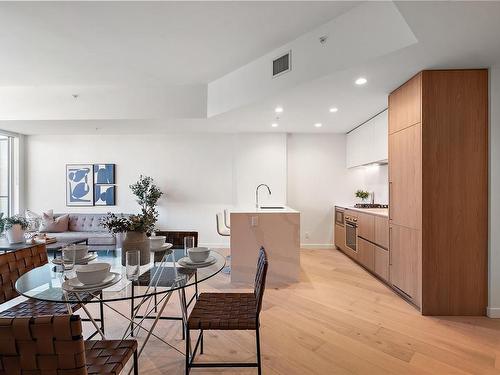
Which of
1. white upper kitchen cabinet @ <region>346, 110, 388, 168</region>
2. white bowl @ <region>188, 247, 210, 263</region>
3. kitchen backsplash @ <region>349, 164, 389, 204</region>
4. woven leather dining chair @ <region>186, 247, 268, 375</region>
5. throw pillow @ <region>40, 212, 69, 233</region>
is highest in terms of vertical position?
white upper kitchen cabinet @ <region>346, 110, 388, 168</region>

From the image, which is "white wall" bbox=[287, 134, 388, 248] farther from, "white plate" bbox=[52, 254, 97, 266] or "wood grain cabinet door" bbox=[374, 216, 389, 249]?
"white plate" bbox=[52, 254, 97, 266]

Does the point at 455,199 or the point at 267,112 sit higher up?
the point at 267,112

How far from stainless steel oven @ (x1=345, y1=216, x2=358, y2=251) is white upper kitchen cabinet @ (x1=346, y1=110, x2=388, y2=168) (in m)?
1.00

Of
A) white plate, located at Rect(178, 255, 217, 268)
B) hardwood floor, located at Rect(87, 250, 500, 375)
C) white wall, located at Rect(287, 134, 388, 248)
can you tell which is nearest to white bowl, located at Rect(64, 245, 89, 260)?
white plate, located at Rect(178, 255, 217, 268)

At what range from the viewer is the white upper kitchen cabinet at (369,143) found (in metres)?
3.98

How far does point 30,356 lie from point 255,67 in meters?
3.34

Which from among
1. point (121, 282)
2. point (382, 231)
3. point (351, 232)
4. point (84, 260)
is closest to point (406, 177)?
point (382, 231)

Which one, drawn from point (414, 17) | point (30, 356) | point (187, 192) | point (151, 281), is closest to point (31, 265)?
point (151, 281)

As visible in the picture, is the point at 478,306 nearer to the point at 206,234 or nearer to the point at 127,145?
the point at 206,234

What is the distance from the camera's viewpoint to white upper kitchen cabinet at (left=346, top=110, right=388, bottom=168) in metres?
3.98

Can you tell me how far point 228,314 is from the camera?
5.93 ft

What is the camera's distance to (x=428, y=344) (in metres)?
2.23

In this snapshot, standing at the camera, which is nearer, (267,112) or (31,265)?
(31,265)

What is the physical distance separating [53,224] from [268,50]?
4926mm
